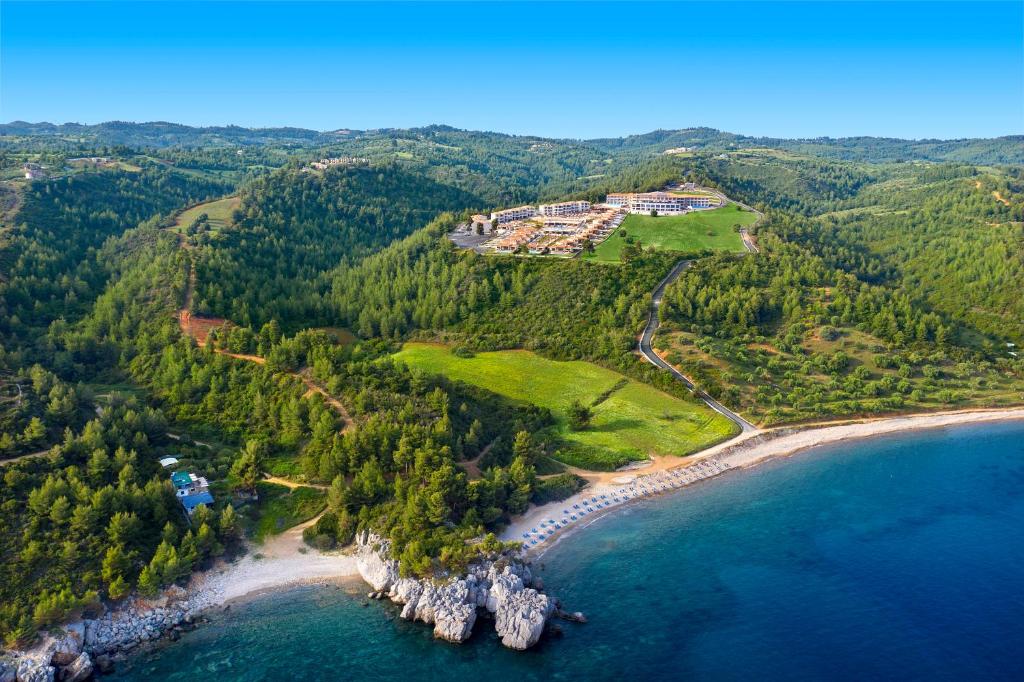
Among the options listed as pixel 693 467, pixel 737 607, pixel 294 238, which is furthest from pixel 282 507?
pixel 294 238

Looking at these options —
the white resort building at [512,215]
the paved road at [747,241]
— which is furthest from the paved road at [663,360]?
the white resort building at [512,215]

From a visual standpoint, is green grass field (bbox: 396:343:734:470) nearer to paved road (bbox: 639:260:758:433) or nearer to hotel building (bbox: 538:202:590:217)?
paved road (bbox: 639:260:758:433)

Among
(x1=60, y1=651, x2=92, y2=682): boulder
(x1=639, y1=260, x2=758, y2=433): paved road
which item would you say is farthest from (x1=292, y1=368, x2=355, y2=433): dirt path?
(x1=639, y1=260, x2=758, y2=433): paved road

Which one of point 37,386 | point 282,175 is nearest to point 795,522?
point 37,386

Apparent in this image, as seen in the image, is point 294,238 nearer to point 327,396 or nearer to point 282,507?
point 327,396

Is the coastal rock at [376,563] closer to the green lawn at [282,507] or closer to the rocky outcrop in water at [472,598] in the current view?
the rocky outcrop in water at [472,598]

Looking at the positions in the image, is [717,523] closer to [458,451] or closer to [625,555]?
[625,555]
